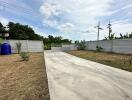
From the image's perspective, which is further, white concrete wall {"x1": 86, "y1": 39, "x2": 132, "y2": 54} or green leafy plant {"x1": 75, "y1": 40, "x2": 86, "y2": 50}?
green leafy plant {"x1": 75, "y1": 40, "x2": 86, "y2": 50}

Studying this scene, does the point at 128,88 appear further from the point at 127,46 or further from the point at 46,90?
the point at 127,46

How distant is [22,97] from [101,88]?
7.17 feet

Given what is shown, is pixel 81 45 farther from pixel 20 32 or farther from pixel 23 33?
pixel 20 32

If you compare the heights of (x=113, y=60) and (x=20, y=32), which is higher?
(x=20, y=32)

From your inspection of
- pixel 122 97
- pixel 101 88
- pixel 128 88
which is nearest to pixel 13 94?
pixel 101 88

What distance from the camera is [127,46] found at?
15.8 meters

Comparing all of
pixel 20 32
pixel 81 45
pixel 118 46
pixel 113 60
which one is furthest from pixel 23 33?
pixel 113 60

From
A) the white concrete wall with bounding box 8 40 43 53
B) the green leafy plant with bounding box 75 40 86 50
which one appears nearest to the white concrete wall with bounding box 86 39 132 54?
the green leafy plant with bounding box 75 40 86 50

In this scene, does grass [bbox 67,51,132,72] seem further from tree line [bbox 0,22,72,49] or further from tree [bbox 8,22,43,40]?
tree [bbox 8,22,43,40]

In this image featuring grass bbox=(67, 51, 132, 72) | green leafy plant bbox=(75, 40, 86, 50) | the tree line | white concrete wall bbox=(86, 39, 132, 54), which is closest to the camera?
grass bbox=(67, 51, 132, 72)

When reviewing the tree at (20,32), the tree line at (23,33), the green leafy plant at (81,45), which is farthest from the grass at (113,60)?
the tree at (20,32)

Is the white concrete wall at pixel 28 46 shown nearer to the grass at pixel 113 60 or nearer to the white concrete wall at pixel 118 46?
the white concrete wall at pixel 118 46

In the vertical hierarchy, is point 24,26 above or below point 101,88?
above

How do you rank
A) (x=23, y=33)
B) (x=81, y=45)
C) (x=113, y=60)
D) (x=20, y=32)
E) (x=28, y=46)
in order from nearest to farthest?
1. (x=113, y=60)
2. (x=28, y=46)
3. (x=81, y=45)
4. (x=20, y=32)
5. (x=23, y=33)
